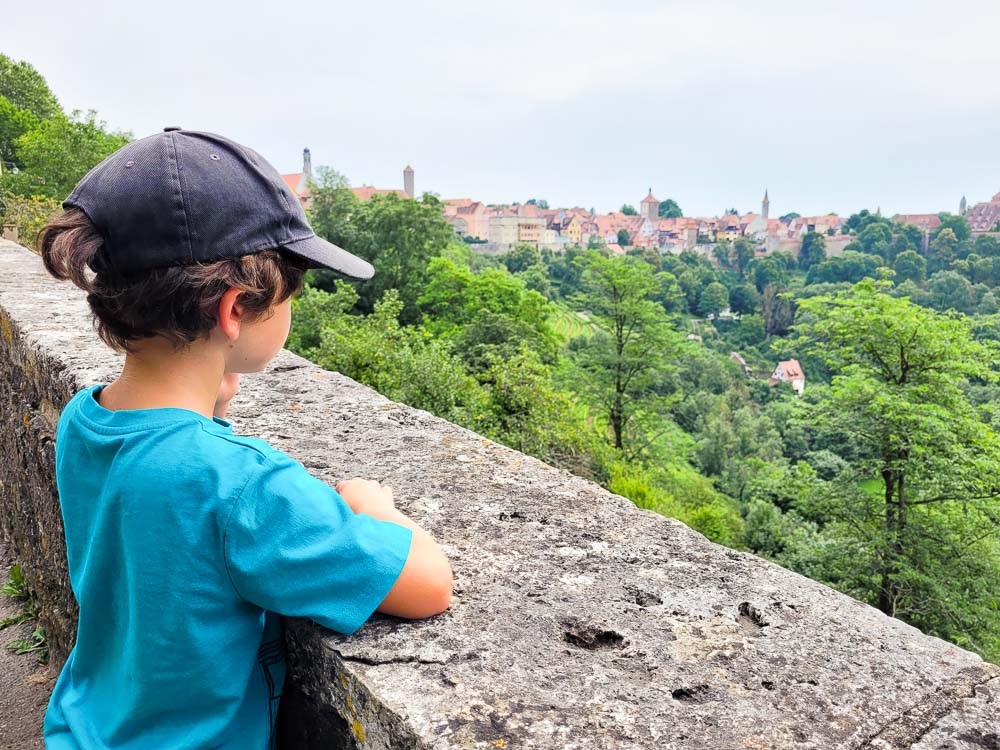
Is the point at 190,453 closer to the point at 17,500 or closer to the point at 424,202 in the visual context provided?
the point at 17,500

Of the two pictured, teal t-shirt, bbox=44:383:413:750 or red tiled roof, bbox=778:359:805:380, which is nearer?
teal t-shirt, bbox=44:383:413:750

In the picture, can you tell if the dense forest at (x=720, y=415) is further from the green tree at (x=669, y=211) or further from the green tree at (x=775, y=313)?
the green tree at (x=669, y=211)

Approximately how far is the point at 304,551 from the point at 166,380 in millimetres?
413

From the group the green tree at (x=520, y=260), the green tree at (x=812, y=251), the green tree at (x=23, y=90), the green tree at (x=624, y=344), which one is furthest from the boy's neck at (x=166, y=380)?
the green tree at (x=812, y=251)

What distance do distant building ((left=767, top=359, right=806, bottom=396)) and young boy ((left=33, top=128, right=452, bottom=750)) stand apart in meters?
62.6

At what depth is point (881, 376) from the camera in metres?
14.3

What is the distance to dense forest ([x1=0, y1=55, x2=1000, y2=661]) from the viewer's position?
41.9 ft

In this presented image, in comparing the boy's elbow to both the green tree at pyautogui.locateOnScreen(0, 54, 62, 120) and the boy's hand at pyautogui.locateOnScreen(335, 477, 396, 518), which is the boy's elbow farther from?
the green tree at pyautogui.locateOnScreen(0, 54, 62, 120)

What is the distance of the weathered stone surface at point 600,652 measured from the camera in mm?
1062

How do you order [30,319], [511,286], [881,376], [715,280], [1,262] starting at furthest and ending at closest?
1. [715,280]
2. [511,286]
3. [881,376]
4. [1,262]
5. [30,319]

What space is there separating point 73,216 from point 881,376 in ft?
50.5

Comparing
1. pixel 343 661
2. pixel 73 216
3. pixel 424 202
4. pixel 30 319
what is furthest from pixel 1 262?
pixel 424 202

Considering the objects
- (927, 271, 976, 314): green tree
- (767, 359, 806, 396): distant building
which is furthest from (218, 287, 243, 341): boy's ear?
(927, 271, 976, 314): green tree

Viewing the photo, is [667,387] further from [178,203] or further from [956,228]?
[956,228]
